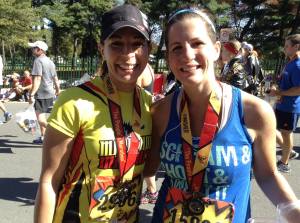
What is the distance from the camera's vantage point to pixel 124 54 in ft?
5.88

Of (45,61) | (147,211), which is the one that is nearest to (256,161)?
(147,211)

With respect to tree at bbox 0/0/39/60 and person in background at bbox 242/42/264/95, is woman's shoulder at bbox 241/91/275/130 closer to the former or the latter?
person in background at bbox 242/42/264/95

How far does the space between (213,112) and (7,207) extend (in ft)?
11.9

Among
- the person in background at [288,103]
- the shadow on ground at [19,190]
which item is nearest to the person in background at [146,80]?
the shadow on ground at [19,190]

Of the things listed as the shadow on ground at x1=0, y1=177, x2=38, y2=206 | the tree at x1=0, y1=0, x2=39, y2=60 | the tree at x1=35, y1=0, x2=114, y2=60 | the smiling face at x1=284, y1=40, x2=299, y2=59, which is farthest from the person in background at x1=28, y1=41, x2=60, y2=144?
the tree at x1=35, y1=0, x2=114, y2=60

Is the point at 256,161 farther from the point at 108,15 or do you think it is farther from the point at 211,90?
the point at 108,15

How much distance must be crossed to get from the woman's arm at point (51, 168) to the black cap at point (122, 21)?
18.9 inches

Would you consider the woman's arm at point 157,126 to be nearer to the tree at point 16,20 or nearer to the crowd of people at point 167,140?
the crowd of people at point 167,140

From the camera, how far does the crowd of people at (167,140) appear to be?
170 centimetres

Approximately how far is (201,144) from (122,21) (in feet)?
→ 1.98

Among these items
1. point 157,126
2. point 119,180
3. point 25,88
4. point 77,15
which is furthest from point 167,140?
point 77,15

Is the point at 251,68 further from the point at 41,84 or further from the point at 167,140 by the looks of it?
the point at 167,140

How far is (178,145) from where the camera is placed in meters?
1.75

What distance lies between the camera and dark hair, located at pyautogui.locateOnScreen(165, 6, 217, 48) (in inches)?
69.5
